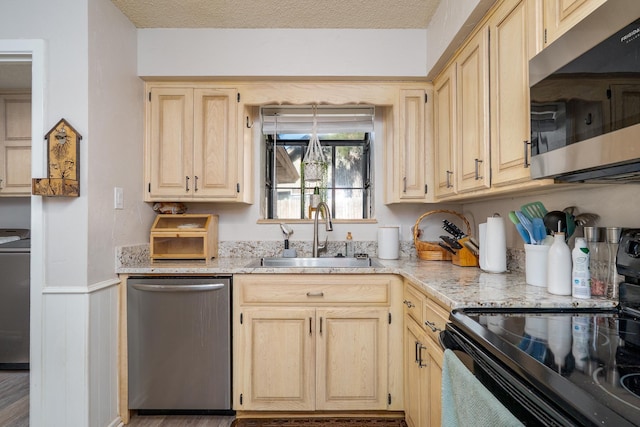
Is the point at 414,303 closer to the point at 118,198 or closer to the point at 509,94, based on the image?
the point at 509,94

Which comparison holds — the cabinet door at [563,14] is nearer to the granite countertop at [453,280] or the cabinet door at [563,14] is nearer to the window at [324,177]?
the granite countertop at [453,280]

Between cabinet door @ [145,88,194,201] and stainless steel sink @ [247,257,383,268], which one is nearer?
cabinet door @ [145,88,194,201]

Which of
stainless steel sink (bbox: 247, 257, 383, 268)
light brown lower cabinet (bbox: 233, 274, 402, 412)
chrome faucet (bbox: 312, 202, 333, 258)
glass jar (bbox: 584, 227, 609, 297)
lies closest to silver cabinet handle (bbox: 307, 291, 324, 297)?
light brown lower cabinet (bbox: 233, 274, 402, 412)

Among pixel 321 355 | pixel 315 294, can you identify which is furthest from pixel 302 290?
pixel 321 355

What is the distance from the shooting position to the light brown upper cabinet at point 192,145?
222 cm

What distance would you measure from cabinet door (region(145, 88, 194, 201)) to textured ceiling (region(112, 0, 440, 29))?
42 cm

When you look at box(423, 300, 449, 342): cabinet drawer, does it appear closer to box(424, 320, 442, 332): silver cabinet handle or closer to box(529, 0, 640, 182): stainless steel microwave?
box(424, 320, 442, 332): silver cabinet handle

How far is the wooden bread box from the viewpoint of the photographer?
7.18 ft

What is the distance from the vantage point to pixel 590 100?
91 cm

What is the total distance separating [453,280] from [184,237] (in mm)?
1707

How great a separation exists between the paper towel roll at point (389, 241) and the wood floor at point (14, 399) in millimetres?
2311

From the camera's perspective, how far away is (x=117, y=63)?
194 centimetres

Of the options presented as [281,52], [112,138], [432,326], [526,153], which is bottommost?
[432,326]

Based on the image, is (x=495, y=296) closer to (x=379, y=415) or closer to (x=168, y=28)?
(x=379, y=415)
